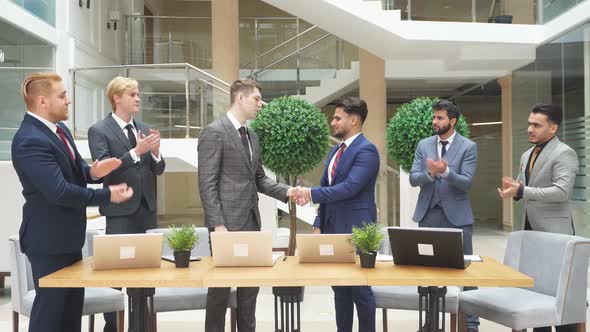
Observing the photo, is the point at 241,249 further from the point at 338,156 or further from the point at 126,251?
the point at 338,156

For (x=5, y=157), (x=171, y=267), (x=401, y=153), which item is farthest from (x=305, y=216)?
(x=171, y=267)

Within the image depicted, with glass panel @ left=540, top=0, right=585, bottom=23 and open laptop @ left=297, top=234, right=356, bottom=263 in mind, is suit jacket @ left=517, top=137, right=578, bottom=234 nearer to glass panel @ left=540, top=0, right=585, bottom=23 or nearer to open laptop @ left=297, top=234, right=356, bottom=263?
open laptop @ left=297, top=234, right=356, bottom=263

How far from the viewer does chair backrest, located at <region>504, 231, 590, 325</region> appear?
3338 millimetres

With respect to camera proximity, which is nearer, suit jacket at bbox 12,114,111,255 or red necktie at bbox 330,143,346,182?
suit jacket at bbox 12,114,111,255

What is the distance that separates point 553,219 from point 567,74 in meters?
6.09

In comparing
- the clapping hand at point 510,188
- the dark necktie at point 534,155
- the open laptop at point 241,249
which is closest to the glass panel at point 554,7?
the dark necktie at point 534,155

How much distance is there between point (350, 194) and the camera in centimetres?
375

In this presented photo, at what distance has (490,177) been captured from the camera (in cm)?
1619

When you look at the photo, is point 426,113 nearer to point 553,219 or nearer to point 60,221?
point 553,219

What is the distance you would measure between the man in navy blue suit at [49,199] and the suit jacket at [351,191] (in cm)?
125

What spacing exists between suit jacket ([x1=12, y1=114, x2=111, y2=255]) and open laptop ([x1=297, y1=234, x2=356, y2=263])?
103 centimetres

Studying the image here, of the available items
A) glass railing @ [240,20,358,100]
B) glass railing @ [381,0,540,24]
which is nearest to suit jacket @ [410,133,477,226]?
glass railing @ [381,0,540,24]

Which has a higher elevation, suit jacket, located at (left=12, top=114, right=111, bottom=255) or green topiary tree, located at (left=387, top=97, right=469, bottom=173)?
green topiary tree, located at (left=387, top=97, right=469, bottom=173)

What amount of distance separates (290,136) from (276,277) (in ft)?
9.31
